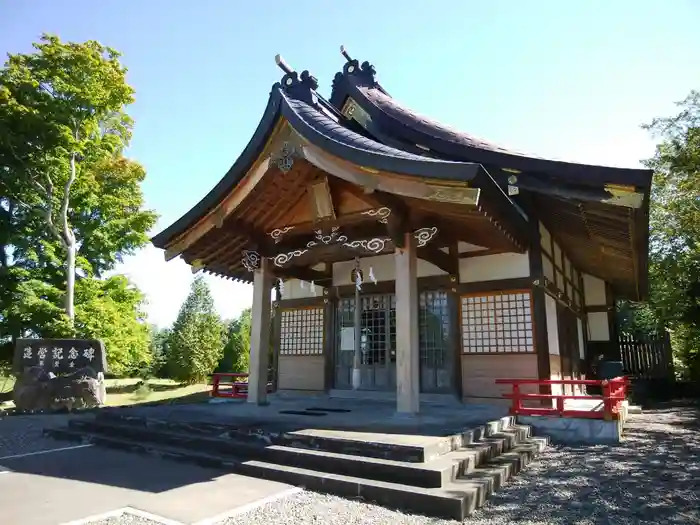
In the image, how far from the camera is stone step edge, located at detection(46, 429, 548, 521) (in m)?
3.93

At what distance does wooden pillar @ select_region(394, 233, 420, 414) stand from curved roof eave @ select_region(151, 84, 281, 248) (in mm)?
3121

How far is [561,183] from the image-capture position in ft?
23.4

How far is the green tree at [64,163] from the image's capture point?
15.9 m

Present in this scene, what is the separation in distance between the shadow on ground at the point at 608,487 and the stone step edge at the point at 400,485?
142 mm

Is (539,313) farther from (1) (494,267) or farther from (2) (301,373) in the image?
(2) (301,373)

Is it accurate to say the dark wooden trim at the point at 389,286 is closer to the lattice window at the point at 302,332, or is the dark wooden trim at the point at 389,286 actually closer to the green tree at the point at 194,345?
the lattice window at the point at 302,332

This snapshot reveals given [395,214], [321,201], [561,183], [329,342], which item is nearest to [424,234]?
[395,214]

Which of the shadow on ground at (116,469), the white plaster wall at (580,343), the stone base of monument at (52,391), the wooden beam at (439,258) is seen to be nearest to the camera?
the shadow on ground at (116,469)

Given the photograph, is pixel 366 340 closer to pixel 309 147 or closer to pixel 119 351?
pixel 309 147

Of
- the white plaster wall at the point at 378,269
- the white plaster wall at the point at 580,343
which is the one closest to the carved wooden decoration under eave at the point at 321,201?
the white plaster wall at the point at 378,269

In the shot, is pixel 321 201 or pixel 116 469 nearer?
pixel 116 469

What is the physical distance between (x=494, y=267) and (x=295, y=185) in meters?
4.17

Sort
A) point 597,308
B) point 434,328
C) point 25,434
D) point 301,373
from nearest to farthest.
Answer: point 25,434
point 434,328
point 301,373
point 597,308

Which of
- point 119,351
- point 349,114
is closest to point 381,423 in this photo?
point 349,114
